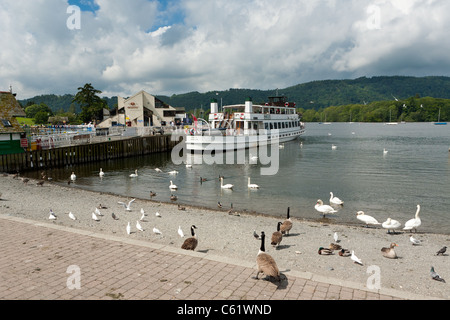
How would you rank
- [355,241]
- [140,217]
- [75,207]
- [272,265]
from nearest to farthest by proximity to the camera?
[272,265] → [355,241] → [140,217] → [75,207]

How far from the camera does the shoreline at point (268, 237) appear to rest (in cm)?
834

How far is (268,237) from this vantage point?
1188 cm

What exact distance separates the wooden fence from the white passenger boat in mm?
6591

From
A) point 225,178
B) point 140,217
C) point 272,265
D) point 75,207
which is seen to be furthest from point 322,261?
point 225,178

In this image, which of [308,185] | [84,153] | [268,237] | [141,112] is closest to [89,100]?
[141,112]

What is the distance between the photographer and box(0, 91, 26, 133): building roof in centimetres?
3114

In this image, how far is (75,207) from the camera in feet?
53.8

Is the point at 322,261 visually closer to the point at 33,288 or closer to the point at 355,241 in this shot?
the point at 355,241

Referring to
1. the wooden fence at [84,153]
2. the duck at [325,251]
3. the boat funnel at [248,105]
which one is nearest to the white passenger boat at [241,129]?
the boat funnel at [248,105]

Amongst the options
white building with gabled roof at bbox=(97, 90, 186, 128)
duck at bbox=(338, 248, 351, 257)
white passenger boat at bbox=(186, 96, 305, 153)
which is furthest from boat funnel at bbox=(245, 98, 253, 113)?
duck at bbox=(338, 248, 351, 257)

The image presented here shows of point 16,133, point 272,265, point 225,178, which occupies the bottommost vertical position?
point 225,178

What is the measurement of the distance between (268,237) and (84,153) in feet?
110
